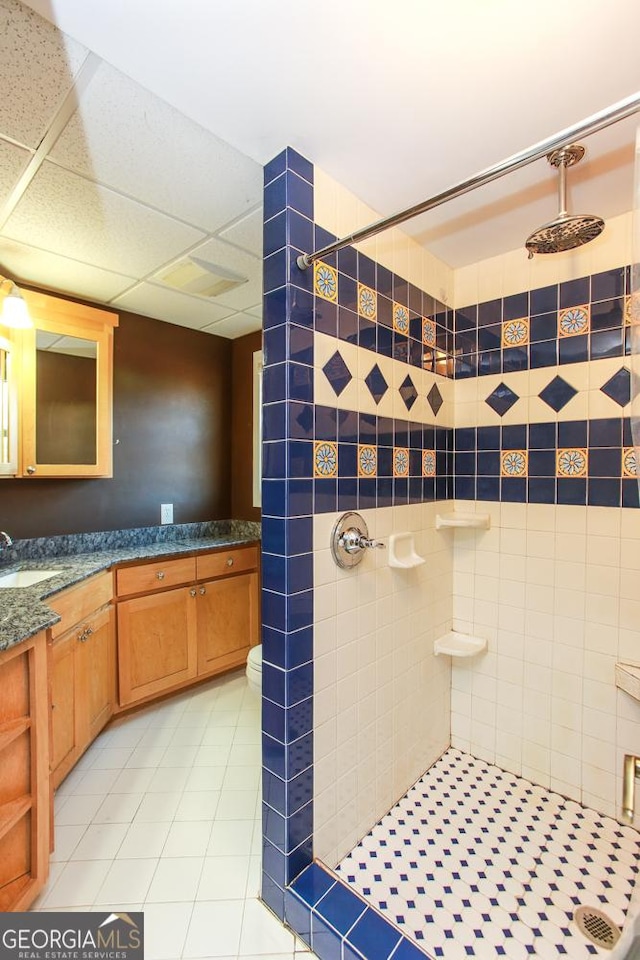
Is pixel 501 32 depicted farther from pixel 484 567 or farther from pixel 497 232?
pixel 484 567

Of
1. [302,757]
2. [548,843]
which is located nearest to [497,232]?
[302,757]

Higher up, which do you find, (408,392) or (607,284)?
(607,284)

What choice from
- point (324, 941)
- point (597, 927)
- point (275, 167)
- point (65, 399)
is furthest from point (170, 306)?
point (597, 927)

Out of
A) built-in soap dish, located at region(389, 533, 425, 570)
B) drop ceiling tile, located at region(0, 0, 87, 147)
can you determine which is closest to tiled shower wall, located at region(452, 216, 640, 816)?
built-in soap dish, located at region(389, 533, 425, 570)

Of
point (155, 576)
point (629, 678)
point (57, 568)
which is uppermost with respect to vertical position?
point (57, 568)

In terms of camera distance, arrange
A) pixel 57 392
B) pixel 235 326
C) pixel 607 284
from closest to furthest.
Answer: pixel 607 284 → pixel 57 392 → pixel 235 326

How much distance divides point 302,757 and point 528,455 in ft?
4.74

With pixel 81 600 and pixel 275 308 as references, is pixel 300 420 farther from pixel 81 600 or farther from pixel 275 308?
pixel 81 600

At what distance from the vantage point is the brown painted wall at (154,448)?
7.53 feet

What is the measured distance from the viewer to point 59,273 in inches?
81.9

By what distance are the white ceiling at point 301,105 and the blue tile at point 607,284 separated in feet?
0.72

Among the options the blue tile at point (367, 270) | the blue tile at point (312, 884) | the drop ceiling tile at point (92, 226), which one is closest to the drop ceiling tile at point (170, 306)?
the drop ceiling tile at point (92, 226)

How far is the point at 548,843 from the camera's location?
1456mm

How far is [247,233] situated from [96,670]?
206 cm
